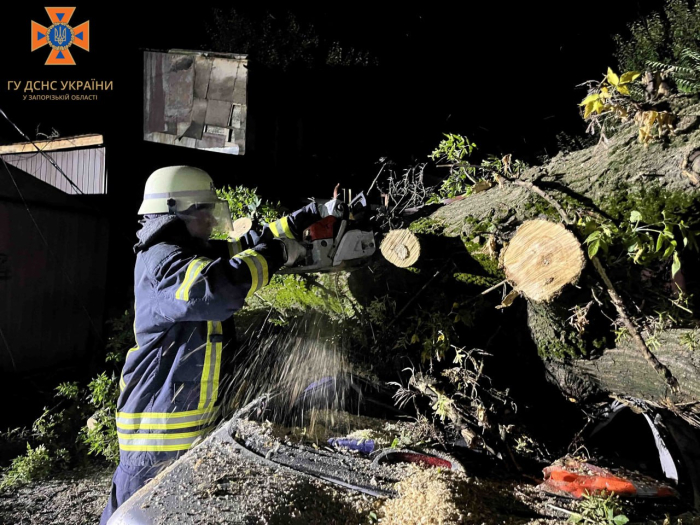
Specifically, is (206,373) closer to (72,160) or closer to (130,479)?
(130,479)

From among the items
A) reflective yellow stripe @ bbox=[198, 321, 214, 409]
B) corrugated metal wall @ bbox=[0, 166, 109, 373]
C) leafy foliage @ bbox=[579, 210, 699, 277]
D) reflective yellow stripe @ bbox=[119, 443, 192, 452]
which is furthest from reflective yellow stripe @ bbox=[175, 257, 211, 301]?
corrugated metal wall @ bbox=[0, 166, 109, 373]

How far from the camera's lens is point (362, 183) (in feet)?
22.8

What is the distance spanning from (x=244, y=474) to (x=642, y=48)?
23.0 ft

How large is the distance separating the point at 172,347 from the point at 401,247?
55.0 inches

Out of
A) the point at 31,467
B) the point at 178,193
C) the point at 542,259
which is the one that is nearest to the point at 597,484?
the point at 542,259

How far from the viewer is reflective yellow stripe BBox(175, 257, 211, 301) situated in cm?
218

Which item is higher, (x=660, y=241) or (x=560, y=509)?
(x=660, y=241)

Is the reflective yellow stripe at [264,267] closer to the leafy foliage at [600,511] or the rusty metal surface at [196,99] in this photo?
the leafy foliage at [600,511]

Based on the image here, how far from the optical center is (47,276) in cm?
650

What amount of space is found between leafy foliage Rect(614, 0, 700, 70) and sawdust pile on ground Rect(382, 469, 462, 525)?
20.5 ft

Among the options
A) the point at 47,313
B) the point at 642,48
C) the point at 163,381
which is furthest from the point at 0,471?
the point at 642,48

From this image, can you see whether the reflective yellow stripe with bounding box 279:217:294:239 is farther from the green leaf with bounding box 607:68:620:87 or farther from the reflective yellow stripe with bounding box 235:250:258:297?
the green leaf with bounding box 607:68:620:87

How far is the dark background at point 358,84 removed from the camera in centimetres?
640

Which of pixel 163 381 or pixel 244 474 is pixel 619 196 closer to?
pixel 244 474
